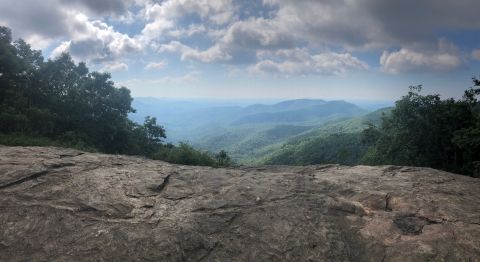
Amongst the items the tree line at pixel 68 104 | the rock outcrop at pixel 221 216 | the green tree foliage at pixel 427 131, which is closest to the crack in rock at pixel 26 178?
the rock outcrop at pixel 221 216

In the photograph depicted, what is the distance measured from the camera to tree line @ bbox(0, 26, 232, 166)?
57562 millimetres

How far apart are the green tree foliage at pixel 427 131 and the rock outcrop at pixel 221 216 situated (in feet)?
164

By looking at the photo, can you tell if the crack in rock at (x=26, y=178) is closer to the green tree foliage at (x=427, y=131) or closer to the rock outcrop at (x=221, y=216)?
the rock outcrop at (x=221, y=216)

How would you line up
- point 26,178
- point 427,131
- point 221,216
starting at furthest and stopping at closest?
point 427,131 < point 26,178 < point 221,216

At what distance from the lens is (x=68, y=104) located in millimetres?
66812

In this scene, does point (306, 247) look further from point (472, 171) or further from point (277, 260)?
point (472, 171)

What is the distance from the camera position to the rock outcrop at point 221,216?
12570 millimetres

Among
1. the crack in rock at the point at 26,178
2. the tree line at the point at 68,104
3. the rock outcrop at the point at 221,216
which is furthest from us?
the tree line at the point at 68,104

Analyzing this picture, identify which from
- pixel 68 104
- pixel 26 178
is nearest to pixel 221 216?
pixel 26 178

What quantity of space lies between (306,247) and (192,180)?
7.24m

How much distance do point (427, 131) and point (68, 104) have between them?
66.3 metres

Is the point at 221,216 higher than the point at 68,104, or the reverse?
the point at 68,104

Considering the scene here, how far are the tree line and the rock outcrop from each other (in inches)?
1668

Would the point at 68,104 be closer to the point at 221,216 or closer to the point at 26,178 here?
the point at 26,178
